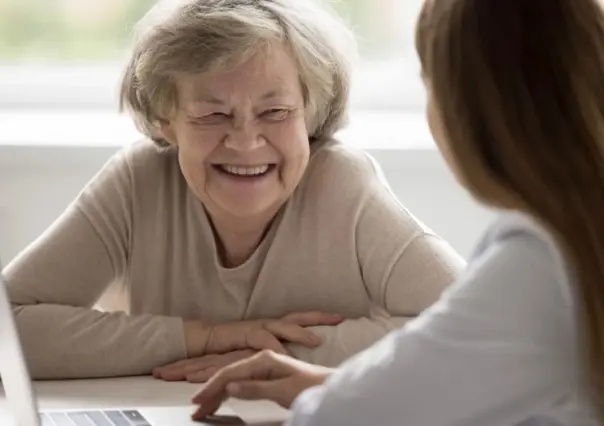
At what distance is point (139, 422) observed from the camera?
1.30 meters

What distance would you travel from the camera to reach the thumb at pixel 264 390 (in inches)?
51.6

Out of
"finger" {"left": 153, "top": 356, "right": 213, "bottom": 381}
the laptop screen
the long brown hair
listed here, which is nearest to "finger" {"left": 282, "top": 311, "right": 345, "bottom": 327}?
"finger" {"left": 153, "top": 356, "right": 213, "bottom": 381}

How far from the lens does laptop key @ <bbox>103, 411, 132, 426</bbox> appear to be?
51.3 inches

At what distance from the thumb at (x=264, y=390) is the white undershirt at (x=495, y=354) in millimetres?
275

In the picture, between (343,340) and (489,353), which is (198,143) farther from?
(489,353)

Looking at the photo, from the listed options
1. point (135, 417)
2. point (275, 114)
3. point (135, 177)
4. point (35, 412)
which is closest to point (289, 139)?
point (275, 114)

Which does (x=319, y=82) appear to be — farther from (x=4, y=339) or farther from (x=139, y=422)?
(x=4, y=339)

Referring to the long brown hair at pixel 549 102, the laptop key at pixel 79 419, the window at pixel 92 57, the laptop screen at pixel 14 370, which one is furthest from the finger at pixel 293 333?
the window at pixel 92 57

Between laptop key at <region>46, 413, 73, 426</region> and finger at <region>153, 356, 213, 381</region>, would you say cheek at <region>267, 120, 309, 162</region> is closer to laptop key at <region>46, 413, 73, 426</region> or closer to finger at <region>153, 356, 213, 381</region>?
finger at <region>153, 356, 213, 381</region>

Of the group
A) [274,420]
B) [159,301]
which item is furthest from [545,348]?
[159,301]

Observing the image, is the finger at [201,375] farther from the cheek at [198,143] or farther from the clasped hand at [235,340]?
the cheek at [198,143]

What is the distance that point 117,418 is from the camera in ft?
4.33

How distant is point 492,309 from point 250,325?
647 millimetres

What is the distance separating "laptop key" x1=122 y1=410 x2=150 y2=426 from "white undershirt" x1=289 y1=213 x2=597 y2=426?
1.10ft
